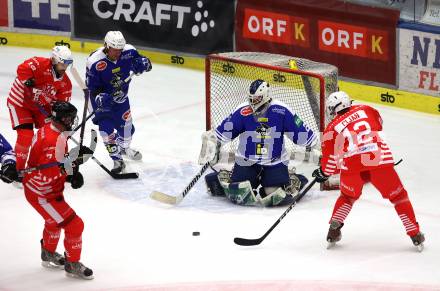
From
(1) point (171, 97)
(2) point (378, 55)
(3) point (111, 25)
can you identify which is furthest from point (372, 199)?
(3) point (111, 25)

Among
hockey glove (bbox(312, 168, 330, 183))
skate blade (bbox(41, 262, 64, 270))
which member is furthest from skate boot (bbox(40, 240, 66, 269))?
hockey glove (bbox(312, 168, 330, 183))

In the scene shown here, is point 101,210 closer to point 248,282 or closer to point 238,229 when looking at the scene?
point 238,229

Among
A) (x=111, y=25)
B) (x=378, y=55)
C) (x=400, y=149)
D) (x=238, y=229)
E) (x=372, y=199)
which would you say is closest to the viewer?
(x=238, y=229)

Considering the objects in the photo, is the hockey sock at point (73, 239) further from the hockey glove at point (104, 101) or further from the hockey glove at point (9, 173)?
the hockey glove at point (104, 101)

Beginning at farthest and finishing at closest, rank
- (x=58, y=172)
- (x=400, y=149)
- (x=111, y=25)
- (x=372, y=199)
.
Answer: (x=111, y=25) → (x=400, y=149) → (x=372, y=199) → (x=58, y=172)

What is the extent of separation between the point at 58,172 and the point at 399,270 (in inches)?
92.3

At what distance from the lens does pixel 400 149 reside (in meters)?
10.2

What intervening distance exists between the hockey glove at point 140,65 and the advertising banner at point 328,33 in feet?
8.83

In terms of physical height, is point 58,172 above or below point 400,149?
above

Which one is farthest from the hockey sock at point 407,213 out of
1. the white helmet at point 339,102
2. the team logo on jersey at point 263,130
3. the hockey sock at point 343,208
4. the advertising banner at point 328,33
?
the advertising banner at point 328,33

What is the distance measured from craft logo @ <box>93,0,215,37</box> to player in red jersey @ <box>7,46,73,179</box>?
3.65 metres

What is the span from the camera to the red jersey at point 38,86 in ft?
29.0

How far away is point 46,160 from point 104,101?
2466mm

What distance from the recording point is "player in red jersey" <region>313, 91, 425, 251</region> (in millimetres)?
7535
